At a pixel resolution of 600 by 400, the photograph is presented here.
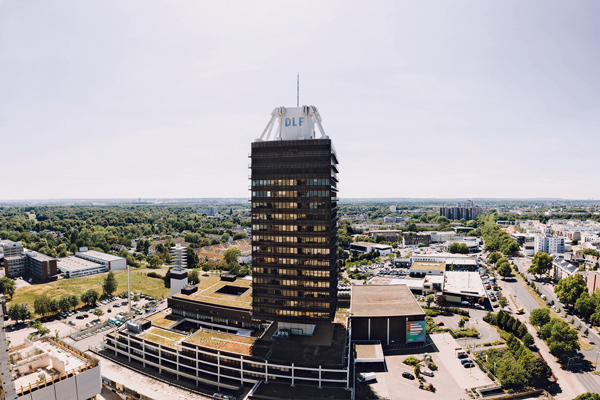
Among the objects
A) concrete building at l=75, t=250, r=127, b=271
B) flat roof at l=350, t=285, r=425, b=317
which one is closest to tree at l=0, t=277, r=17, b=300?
concrete building at l=75, t=250, r=127, b=271

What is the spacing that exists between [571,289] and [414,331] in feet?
224

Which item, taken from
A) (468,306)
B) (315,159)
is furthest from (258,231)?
(468,306)

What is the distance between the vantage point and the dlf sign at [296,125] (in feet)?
275

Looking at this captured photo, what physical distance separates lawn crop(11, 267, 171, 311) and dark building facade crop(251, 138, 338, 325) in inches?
3088

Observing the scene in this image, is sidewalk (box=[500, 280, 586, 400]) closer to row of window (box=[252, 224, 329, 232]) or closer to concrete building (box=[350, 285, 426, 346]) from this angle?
concrete building (box=[350, 285, 426, 346])

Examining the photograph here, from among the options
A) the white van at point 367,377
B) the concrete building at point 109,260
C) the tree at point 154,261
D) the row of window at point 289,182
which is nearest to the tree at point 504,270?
the white van at point 367,377

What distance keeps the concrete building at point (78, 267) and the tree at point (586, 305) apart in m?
208

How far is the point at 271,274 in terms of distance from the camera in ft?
269

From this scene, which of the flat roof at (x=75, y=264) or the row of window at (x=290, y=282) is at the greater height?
the row of window at (x=290, y=282)

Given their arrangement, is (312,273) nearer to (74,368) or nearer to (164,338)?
(164,338)

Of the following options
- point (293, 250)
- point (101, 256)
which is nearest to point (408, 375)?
point (293, 250)

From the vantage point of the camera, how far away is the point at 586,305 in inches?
4350

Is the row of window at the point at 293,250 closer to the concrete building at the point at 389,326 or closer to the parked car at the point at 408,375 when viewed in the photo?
the concrete building at the point at 389,326

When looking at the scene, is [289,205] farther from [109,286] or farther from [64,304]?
[109,286]
